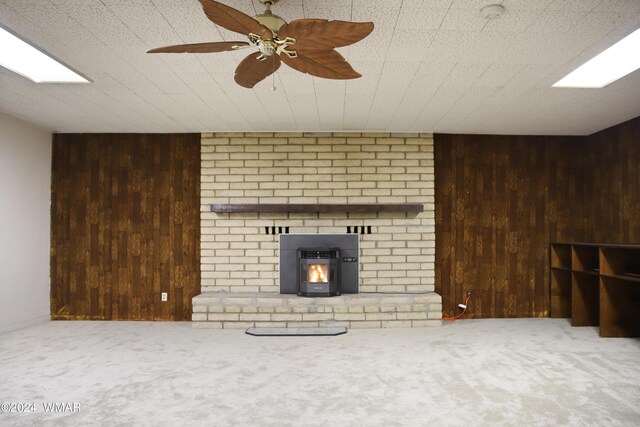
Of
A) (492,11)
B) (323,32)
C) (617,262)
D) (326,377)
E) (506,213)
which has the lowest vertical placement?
(326,377)

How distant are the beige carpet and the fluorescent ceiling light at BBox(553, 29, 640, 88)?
231 centimetres

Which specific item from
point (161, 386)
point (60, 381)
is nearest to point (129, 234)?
point (60, 381)

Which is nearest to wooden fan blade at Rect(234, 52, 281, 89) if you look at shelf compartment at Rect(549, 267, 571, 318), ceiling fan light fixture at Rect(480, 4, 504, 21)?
ceiling fan light fixture at Rect(480, 4, 504, 21)

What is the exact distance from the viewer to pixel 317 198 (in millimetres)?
4965

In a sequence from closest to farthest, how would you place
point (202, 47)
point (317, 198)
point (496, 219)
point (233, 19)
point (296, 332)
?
point (233, 19), point (202, 47), point (296, 332), point (317, 198), point (496, 219)

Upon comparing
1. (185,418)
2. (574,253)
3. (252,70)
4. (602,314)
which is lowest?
(185,418)

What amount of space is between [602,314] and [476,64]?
2966 millimetres

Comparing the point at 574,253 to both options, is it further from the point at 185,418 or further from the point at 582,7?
the point at 185,418

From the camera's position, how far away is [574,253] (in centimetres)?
457

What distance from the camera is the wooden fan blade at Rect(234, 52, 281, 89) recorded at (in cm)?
219

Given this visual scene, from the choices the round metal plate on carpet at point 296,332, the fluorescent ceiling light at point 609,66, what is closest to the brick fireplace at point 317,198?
the round metal plate on carpet at point 296,332

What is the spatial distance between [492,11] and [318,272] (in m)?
3.16

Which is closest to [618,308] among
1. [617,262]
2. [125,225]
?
[617,262]

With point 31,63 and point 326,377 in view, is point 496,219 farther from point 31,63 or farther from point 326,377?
point 31,63
